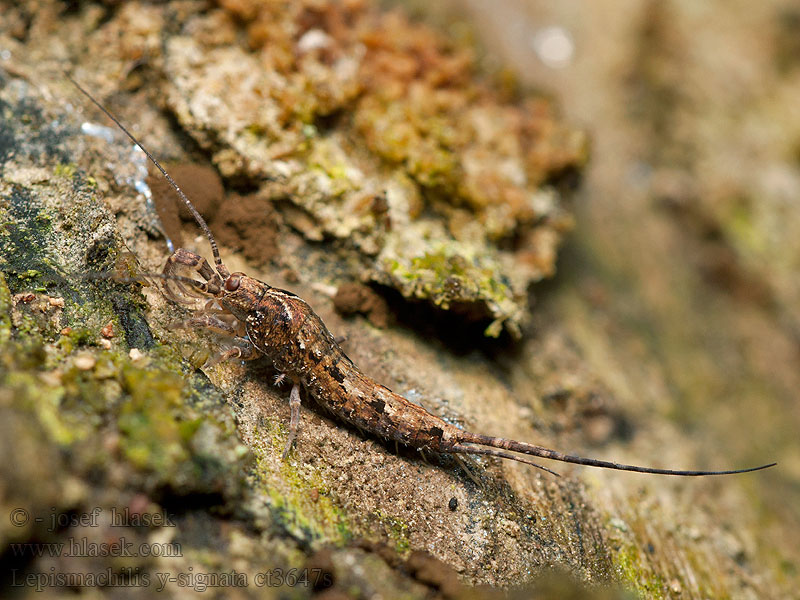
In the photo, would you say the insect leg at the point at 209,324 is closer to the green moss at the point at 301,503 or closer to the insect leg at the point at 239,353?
the insect leg at the point at 239,353

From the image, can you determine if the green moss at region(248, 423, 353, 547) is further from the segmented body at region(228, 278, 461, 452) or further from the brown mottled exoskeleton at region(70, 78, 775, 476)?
the segmented body at region(228, 278, 461, 452)

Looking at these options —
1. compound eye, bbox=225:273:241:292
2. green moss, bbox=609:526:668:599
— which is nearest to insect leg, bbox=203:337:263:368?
compound eye, bbox=225:273:241:292

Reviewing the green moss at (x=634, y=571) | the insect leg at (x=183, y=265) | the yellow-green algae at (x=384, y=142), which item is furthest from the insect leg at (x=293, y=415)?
the green moss at (x=634, y=571)

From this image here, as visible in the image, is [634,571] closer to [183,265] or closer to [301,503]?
[301,503]

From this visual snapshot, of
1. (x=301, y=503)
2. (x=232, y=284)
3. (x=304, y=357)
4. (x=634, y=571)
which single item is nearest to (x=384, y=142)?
(x=232, y=284)

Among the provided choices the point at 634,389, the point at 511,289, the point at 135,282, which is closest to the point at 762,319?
the point at 634,389

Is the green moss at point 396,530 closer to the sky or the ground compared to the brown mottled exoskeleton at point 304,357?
closer to the ground

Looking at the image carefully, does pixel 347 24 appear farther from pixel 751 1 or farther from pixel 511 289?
pixel 751 1
